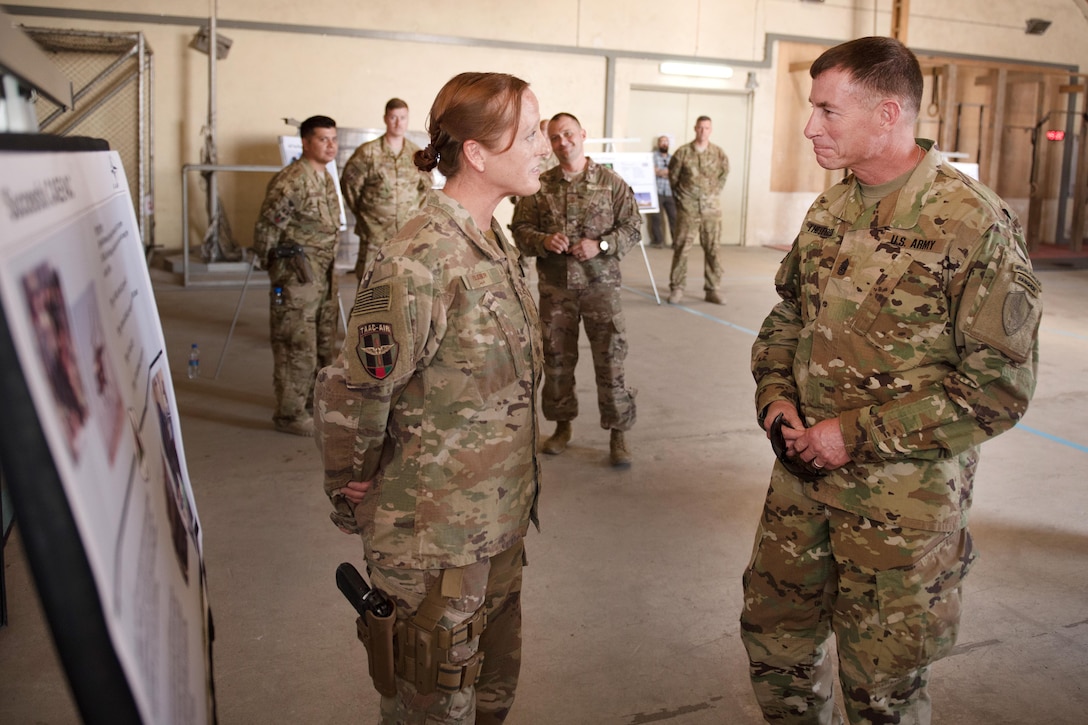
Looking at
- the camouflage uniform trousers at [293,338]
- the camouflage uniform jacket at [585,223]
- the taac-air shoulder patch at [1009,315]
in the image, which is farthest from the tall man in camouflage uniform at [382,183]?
the taac-air shoulder patch at [1009,315]

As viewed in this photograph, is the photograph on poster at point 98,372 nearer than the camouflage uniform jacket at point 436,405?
Yes

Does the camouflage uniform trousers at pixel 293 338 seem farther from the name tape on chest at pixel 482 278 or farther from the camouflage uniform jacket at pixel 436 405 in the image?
the name tape on chest at pixel 482 278

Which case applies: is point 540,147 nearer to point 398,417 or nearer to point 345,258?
point 398,417

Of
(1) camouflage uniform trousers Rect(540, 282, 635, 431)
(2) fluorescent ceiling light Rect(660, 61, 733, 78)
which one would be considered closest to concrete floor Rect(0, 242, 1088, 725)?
(1) camouflage uniform trousers Rect(540, 282, 635, 431)

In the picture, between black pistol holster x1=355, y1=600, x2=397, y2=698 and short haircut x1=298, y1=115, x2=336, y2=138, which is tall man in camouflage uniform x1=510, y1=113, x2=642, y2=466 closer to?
short haircut x1=298, y1=115, x2=336, y2=138

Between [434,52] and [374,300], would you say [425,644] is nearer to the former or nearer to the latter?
[374,300]

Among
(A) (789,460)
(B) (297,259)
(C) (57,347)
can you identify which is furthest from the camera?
(B) (297,259)

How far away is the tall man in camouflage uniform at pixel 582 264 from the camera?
457 centimetres

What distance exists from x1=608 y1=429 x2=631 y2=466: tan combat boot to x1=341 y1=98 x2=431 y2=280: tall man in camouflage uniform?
2.90m

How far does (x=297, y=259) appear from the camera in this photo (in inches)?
200

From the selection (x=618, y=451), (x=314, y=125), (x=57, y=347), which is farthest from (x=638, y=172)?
(x=57, y=347)

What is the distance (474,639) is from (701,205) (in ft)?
28.0

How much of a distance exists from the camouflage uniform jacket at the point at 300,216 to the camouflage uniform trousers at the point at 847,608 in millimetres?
3688

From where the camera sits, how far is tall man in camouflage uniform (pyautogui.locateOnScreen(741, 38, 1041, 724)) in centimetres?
182
